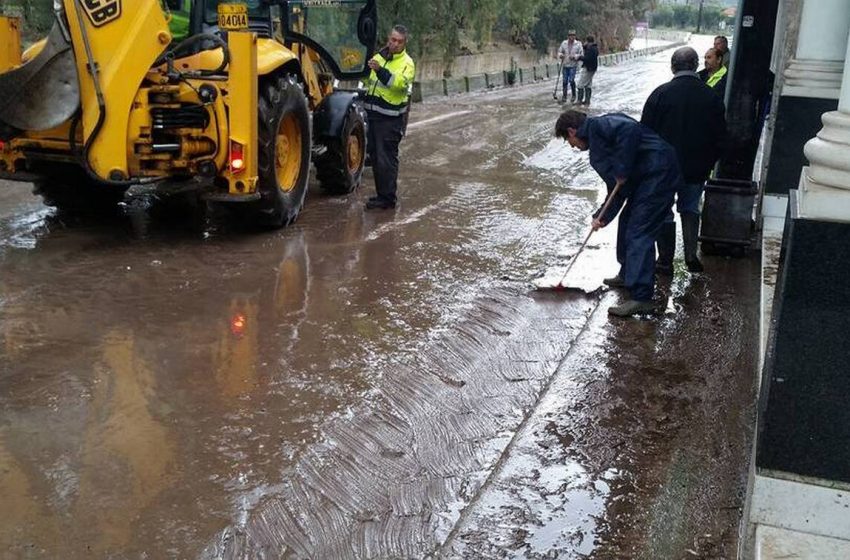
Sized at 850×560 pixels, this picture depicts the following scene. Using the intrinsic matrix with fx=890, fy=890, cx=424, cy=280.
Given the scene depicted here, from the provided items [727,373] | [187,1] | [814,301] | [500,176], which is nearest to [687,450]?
[727,373]

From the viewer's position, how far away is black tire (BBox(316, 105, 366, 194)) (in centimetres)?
947

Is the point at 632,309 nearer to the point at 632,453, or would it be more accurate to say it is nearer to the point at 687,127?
the point at 687,127

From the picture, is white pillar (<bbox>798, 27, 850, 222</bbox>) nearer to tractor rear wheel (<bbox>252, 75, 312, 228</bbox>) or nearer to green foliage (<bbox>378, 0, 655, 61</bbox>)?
tractor rear wheel (<bbox>252, 75, 312, 228</bbox>)

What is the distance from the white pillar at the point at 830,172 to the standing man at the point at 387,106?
5.84m

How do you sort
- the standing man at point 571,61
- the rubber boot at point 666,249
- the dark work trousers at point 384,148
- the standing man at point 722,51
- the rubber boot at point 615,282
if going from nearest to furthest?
the rubber boot at point 615,282 → the rubber boot at point 666,249 → the dark work trousers at point 384,148 → the standing man at point 722,51 → the standing man at point 571,61

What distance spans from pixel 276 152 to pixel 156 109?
1365 millimetres

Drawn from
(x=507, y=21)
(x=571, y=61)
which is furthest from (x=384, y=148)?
(x=507, y=21)

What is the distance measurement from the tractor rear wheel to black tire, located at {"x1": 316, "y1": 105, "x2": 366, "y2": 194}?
96 cm

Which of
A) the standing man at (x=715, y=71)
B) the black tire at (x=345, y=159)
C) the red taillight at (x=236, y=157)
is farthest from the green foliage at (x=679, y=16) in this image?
the red taillight at (x=236, y=157)

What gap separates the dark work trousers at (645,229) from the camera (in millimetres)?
6066

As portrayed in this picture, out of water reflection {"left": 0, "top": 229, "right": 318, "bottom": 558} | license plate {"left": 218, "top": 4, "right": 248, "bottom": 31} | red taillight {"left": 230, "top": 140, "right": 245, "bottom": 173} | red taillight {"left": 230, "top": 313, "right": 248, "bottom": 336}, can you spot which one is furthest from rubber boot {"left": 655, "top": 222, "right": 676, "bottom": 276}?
license plate {"left": 218, "top": 4, "right": 248, "bottom": 31}

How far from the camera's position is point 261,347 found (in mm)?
5289

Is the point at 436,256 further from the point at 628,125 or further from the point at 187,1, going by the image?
the point at 187,1

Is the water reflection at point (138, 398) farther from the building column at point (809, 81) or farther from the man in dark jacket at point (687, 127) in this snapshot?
the building column at point (809, 81)
